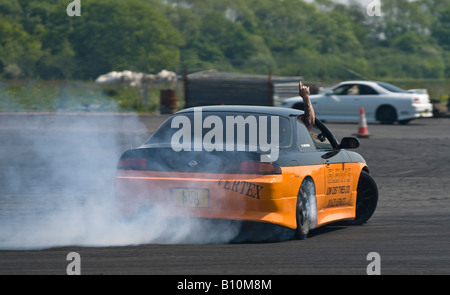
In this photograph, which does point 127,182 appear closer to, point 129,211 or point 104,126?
point 129,211

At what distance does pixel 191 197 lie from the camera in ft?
23.4

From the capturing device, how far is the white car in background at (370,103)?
26047mm

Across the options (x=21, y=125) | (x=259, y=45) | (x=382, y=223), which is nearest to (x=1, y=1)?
(x=259, y=45)

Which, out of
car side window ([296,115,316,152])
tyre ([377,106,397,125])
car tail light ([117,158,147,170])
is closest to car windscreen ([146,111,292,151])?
car side window ([296,115,316,152])

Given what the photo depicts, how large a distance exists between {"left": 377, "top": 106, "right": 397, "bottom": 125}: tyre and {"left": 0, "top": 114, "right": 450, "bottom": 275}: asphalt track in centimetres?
736

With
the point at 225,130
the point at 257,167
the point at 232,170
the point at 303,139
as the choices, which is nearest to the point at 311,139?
the point at 303,139

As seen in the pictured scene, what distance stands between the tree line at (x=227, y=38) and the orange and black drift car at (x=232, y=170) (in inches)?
1189

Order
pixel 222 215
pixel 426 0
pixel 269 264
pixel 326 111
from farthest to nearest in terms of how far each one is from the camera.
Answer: pixel 426 0 → pixel 326 111 → pixel 222 215 → pixel 269 264

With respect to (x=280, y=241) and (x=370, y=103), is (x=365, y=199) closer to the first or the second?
(x=280, y=241)

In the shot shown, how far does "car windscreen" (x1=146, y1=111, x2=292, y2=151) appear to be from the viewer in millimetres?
7539

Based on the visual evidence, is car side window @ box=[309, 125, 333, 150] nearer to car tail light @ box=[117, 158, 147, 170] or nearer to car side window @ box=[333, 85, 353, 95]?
car tail light @ box=[117, 158, 147, 170]
